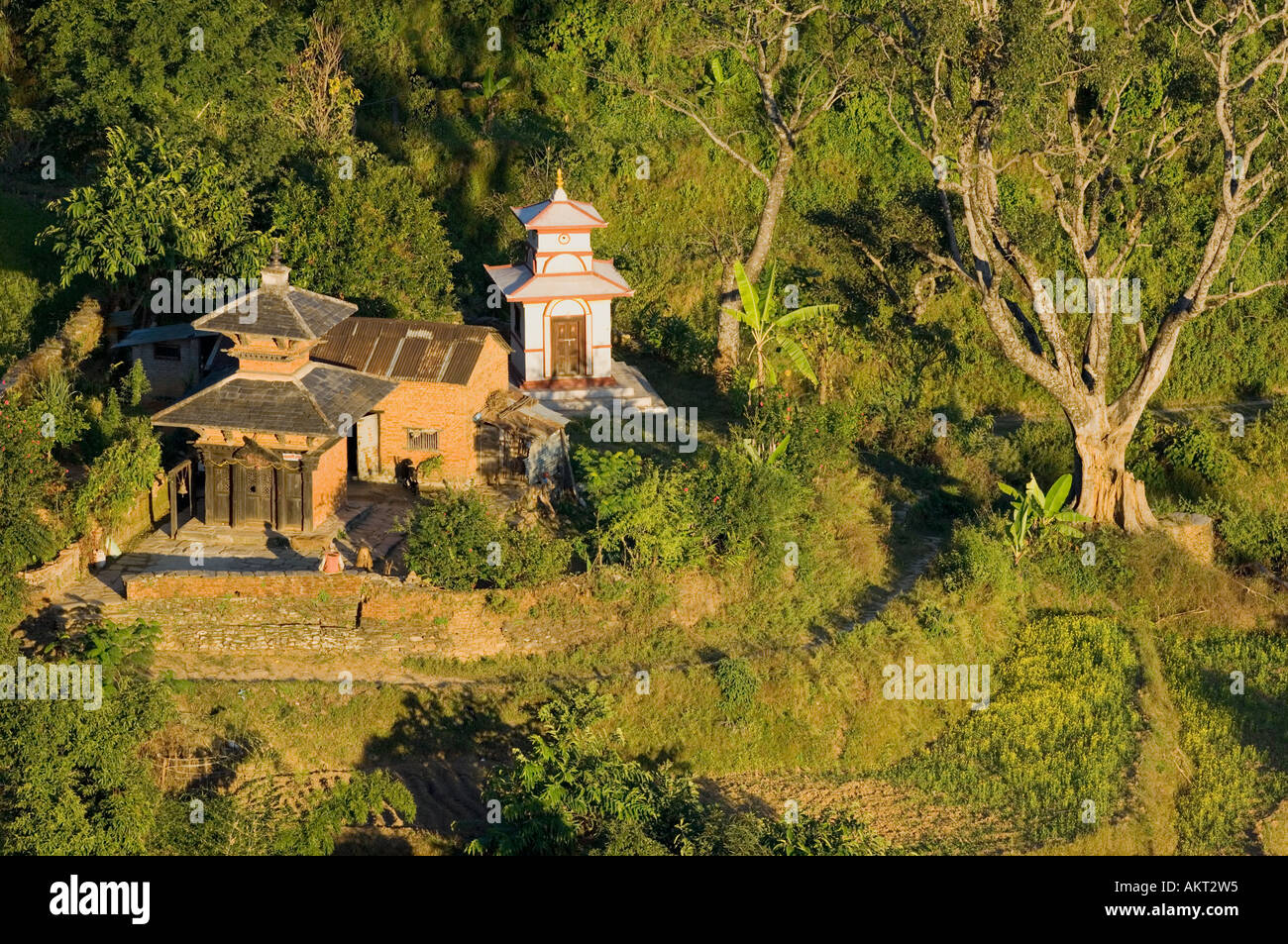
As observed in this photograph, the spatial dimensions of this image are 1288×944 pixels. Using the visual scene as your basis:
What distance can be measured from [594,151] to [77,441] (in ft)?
58.9

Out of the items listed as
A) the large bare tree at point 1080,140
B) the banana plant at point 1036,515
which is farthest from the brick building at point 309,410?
the banana plant at point 1036,515

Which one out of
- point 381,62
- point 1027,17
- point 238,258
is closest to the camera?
point 1027,17

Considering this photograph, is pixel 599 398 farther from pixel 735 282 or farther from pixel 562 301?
pixel 735 282

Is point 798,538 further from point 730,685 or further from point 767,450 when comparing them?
point 730,685

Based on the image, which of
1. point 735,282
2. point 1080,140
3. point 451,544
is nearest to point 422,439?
point 451,544

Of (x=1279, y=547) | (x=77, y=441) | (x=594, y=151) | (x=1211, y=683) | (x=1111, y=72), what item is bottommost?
(x=1211, y=683)

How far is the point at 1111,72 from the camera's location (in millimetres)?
34625

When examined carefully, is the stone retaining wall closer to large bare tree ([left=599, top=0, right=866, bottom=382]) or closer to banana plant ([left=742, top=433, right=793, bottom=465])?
banana plant ([left=742, top=433, right=793, bottom=465])

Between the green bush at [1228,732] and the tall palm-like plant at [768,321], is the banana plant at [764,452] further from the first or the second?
the green bush at [1228,732]

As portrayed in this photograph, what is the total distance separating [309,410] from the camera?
111 feet

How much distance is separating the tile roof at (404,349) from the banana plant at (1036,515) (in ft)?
38.8

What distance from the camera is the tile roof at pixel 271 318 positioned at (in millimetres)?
33938

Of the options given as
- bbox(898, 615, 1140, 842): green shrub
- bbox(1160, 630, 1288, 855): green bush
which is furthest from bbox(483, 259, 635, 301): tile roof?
bbox(1160, 630, 1288, 855): green bush

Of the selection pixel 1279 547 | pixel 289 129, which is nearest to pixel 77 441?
pixel 289 129
